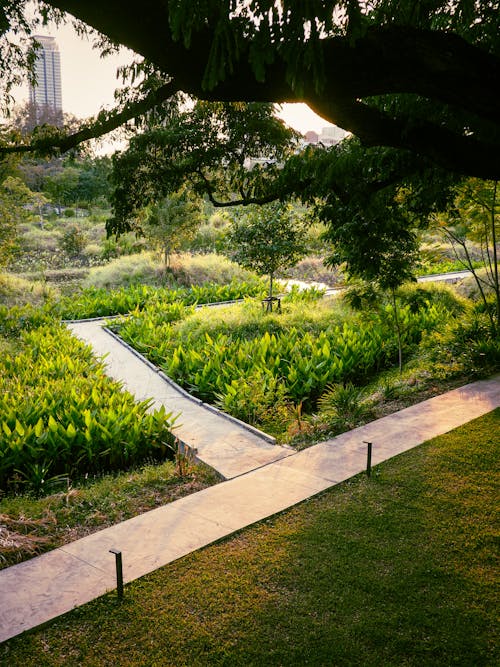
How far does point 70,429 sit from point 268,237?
338 inches

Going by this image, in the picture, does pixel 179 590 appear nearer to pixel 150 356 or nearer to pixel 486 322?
pixel 150 356

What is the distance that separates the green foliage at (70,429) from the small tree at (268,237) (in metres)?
6.38

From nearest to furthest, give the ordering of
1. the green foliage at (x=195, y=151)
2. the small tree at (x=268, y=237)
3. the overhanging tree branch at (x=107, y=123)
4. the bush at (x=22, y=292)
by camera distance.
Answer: the overhanging tree branch at (x=107, y=123) < the green foliage at (x=195, y=151) < the small tree at (x=268, y=237) < the bush at (x=22, y=292)

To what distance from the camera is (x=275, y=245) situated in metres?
13.6

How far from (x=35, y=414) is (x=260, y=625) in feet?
14.0

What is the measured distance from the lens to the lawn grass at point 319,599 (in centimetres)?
322

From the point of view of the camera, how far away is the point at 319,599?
3.66 m

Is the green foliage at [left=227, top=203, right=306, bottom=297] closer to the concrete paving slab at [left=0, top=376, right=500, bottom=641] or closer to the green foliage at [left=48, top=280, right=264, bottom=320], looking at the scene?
the green foliage at [left=48, top=280, right=264, bottom=320]

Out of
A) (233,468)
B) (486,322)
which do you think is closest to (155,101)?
(233,468)

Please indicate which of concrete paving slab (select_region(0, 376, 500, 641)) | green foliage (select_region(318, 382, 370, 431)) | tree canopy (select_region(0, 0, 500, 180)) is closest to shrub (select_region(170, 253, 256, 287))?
green foliage (select_region(318, 382, 370, 431))

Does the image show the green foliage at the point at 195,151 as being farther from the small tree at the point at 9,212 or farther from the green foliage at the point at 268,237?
the small tree at the point at 9,212

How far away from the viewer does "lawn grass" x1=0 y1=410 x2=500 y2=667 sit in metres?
3.22

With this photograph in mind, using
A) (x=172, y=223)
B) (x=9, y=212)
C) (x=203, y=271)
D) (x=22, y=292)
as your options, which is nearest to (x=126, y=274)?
(x=172, y=223)

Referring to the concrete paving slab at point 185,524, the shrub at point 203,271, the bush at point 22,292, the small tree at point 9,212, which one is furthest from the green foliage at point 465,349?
the small tree at point 9,212
